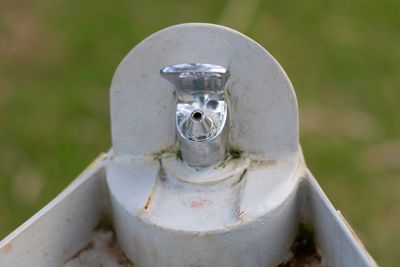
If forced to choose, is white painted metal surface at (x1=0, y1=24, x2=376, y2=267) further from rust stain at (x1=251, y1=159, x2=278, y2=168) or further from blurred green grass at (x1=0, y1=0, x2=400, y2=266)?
blurred green grass at (x1=0, y1=0, x2=400, y2=266)

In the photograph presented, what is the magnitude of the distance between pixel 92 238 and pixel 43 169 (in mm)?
1185

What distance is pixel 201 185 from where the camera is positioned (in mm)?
501

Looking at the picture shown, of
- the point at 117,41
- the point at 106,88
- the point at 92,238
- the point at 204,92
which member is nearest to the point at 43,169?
the point at 106,88

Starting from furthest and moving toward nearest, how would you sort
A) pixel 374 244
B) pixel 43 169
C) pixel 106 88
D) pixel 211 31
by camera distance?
1. pixel 106 88
2. pixel 43 169
3. pixel 374 244
4. pixel 211 31

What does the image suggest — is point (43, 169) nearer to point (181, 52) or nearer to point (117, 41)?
point (117, 41)

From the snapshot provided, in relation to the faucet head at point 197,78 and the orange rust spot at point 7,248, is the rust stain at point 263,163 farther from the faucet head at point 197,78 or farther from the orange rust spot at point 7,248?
the orange rust spot at point 7,248

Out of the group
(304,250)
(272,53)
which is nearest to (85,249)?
(304,250)

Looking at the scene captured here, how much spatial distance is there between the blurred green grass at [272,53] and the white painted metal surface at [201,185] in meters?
1.05

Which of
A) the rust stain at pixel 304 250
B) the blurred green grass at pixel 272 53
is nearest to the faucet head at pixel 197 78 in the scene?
the rust stain at pixel 304 250

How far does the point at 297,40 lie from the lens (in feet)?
6.89

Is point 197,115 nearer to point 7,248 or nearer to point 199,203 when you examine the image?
point 199,203

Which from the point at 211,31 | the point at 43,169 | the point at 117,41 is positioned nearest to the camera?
the point at 211,31

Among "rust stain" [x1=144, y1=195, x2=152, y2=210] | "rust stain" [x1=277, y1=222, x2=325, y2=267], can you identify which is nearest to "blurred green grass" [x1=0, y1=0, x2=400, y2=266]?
"rust stain" [x1=277, y1=222, x2=325, y2=267]

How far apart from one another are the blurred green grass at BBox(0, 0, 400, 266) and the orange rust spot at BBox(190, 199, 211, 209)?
110 cm
